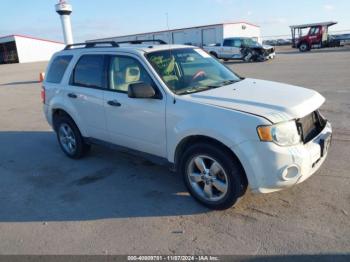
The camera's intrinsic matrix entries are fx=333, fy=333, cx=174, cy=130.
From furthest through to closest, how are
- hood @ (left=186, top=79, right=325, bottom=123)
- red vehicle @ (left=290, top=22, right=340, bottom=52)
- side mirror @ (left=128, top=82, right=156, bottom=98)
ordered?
red vehicle @ (left=290, top=22, right=340, bottom=52) → side mirror @ (left=128, top=82, right=156, bottom=98) → hood @ (left=186, top=79, right=325, bottom=123)

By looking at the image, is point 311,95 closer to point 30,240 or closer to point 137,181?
point 137,181

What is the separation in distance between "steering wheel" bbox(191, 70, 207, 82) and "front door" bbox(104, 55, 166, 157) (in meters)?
0.59

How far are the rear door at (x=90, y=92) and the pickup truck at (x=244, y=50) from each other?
2020 cm

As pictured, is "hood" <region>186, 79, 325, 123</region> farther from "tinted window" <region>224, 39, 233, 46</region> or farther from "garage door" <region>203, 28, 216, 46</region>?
"garage door" <region>203, 28, 216, 46</region>

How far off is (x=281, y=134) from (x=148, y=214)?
1724 mm

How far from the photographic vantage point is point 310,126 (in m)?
3.79

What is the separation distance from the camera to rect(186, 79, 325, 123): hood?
11.0 feet

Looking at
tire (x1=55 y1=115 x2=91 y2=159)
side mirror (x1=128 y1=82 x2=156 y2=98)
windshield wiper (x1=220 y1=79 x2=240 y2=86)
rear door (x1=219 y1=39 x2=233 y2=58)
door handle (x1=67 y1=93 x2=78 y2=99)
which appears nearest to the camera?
side mirror (x1=128 y1=82 x2=156 y2=98)

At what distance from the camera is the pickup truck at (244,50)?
25297mm

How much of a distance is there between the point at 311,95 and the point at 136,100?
212 cm

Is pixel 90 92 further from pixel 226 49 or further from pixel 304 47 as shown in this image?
pixel 304 47

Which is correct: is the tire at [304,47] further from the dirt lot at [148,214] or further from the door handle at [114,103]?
the door handle at [114,103]

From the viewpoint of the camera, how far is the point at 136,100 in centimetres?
427

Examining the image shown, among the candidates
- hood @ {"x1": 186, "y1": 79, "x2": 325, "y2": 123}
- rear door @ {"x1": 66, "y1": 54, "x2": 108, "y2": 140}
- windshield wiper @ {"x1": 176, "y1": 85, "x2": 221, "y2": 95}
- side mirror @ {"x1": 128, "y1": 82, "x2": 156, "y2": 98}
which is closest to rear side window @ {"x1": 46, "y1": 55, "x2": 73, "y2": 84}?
rear door @ {"x1": 66, "y1": 54, "x2": 108, "y2": 140}
